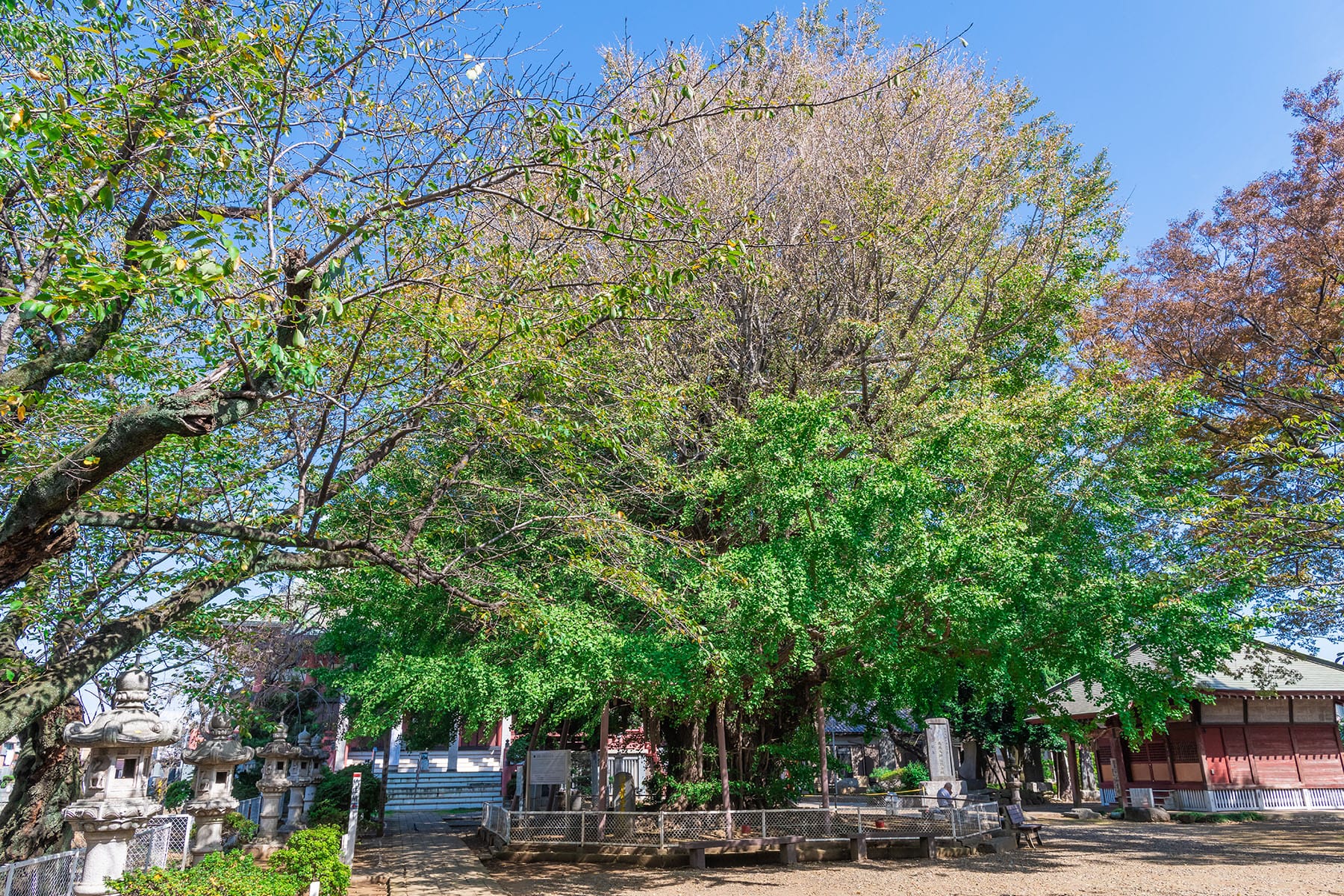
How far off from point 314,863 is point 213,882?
260 centimetres

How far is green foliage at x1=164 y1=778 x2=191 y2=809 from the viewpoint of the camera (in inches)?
840

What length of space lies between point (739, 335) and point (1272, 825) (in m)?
20.3

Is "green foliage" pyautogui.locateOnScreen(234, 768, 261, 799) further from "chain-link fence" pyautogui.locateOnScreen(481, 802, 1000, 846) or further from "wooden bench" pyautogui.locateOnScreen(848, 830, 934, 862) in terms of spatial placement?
"wooden bench" pyautogui.locateOnScreen(848, 830, 934, 862)

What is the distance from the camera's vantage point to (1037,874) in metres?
14.9

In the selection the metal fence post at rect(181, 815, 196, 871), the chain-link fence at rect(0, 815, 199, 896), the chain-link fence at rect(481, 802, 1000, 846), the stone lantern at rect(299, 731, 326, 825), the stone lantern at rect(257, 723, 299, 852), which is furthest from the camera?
the stone lantern at rect(299, 731, 326, 825)

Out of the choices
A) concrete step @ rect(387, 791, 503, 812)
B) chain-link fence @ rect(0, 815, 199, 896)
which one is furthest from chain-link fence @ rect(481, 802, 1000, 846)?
concrete step @ rect(387, 791, 503, 812)

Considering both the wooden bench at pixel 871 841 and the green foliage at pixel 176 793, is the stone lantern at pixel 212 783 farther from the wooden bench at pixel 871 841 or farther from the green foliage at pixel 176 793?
the wooden bench at pixel 871 841

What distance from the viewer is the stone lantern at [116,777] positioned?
8.20 metres

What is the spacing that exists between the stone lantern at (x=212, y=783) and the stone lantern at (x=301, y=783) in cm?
561

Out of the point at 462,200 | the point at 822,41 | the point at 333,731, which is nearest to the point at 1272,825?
the point at 822,41

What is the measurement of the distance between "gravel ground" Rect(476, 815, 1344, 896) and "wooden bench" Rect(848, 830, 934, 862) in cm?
37

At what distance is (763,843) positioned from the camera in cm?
1688

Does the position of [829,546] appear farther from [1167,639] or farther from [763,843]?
[763,843]

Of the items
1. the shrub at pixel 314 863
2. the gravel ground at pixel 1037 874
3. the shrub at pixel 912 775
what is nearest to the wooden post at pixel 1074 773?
the shrub at pixel 912 775
